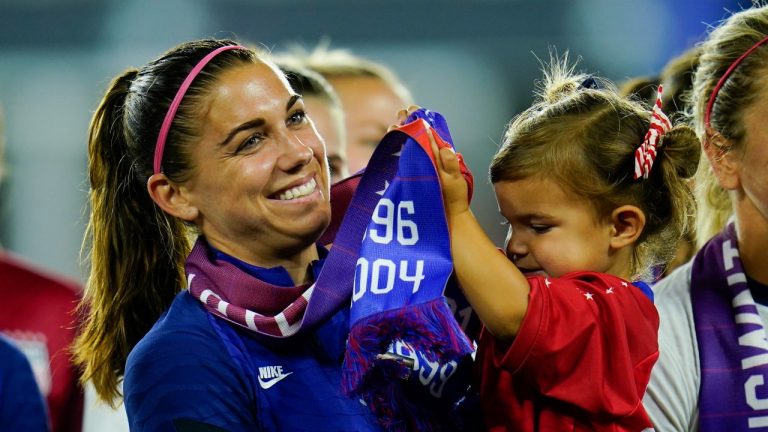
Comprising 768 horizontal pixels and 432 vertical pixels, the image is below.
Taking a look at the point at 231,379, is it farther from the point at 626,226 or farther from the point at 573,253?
the point at 626,226

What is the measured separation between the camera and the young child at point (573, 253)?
1664mm

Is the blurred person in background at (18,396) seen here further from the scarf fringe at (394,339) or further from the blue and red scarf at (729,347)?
the blue and red scarf at (729,347)

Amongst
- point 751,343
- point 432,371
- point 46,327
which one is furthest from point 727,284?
point 46,327

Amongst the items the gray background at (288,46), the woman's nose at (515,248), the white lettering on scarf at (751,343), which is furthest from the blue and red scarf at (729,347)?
the gray background at (288,46)

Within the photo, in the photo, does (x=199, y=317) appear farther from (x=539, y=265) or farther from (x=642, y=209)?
(x=642, y=209)

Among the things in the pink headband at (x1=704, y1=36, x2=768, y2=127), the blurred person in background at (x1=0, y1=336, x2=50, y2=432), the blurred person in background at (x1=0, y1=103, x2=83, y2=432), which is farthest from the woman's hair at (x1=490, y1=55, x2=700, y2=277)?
the blurred person in background at (x1=0, y1=103, x2=83, y2=432)

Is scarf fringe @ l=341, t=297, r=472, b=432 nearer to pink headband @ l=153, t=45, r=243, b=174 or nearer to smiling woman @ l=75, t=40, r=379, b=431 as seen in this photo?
smiling woman @ l=75, t=40, r=379, b=431

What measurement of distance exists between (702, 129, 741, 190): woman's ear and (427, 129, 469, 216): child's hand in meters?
0.75

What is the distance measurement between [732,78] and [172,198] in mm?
1146

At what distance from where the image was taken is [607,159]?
6.17 ft

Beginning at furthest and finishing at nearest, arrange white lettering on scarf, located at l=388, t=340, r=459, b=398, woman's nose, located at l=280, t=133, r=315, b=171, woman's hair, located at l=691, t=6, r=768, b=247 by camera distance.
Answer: woman's hair, located at l=691, t=6, r=768, b=247 < woman's nose, located at l=280, t=133, r=315, b=171 < white lettering on scarf, located at l=388, t=340, r=459, b=398

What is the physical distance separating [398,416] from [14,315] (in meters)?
1.57

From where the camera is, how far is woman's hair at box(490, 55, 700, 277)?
1.86m

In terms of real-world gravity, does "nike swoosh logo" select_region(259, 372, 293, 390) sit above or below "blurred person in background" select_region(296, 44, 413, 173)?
below
